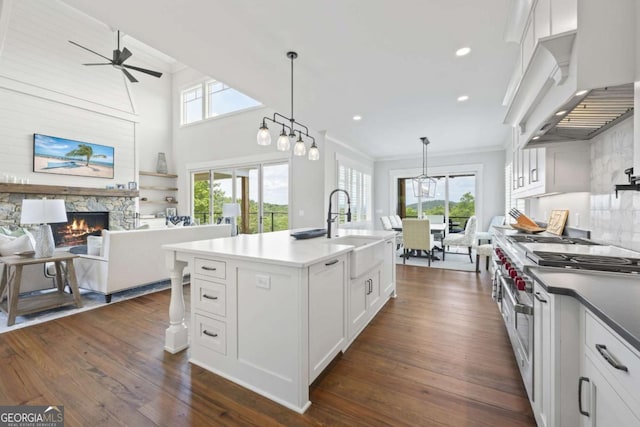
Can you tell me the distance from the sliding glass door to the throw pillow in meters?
3.78

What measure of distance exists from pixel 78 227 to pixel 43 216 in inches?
151

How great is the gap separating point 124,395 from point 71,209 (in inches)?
230

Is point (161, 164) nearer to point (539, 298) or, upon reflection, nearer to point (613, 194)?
point (539, 298)

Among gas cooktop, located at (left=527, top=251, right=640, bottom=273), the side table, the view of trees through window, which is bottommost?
the side table

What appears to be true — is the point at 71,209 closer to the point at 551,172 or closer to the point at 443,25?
the point at 443,25

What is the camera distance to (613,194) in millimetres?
1879

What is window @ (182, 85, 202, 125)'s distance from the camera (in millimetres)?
7676

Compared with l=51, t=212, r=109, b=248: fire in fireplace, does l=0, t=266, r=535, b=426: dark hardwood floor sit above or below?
below

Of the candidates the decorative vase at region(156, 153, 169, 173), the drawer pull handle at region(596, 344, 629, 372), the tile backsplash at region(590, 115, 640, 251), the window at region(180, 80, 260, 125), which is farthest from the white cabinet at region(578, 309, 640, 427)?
the decorative vase at region(156, 153, 169, 173)

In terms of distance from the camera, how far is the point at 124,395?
5.44 ft

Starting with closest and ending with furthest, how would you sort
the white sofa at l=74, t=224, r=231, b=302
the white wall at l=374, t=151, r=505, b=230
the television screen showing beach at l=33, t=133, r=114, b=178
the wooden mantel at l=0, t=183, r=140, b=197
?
1. the white sofa at l=74, t=224, r=231, b=302
2. the wooden mantel at l=0, t=183, r=140, b=197
3. the television screen showing beach at l=33, t=133, r=114, b=178
4. the white wall at l=374, t=151, r=505, b=230

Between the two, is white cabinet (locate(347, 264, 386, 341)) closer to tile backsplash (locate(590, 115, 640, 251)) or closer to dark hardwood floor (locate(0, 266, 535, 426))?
dark hardwood floor (locate(0, 266, 535, 426))

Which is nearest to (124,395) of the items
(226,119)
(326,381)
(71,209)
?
(326,381)

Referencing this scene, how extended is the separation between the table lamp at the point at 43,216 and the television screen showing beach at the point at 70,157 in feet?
11.7
